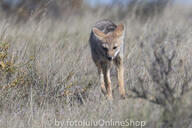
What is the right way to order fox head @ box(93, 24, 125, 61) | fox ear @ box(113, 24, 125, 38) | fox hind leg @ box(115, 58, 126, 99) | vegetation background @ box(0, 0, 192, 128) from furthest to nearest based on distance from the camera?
1. fox ear @ box(113, 24, 125, 38)
2. fox head @ box(93, 24, 125, 61)
3. fox hind leg @ box(115, 58, 126, 99)
4. vegetation background @ box(0, 0, 192, 128)

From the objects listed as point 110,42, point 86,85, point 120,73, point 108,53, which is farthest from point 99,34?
point 86,85

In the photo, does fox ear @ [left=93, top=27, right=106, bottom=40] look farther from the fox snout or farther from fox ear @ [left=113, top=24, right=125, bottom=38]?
the fox snout

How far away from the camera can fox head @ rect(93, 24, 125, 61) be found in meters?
5.95

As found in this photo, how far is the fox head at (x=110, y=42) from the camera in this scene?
5945 mm

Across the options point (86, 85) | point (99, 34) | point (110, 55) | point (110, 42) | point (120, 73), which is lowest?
point (86, 85)

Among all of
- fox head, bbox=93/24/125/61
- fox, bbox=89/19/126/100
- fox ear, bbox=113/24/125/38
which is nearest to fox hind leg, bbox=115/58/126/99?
fox, bbox=89/19/126/100

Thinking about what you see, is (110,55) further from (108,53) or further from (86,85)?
(86,85)

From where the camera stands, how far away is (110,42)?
19.8 ft

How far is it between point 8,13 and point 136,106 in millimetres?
11739

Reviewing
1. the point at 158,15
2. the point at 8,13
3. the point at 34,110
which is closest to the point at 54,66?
the point at 34,110

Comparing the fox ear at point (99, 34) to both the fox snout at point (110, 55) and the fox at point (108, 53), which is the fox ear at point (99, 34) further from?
the fox snout at point (110, 55)

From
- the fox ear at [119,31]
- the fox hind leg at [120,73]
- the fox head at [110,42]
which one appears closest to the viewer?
the fox hind leg at [120,73]

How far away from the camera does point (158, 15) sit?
12.2 metres

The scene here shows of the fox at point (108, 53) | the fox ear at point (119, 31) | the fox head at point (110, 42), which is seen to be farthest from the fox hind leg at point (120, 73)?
the fox ear at point (119, 31)
